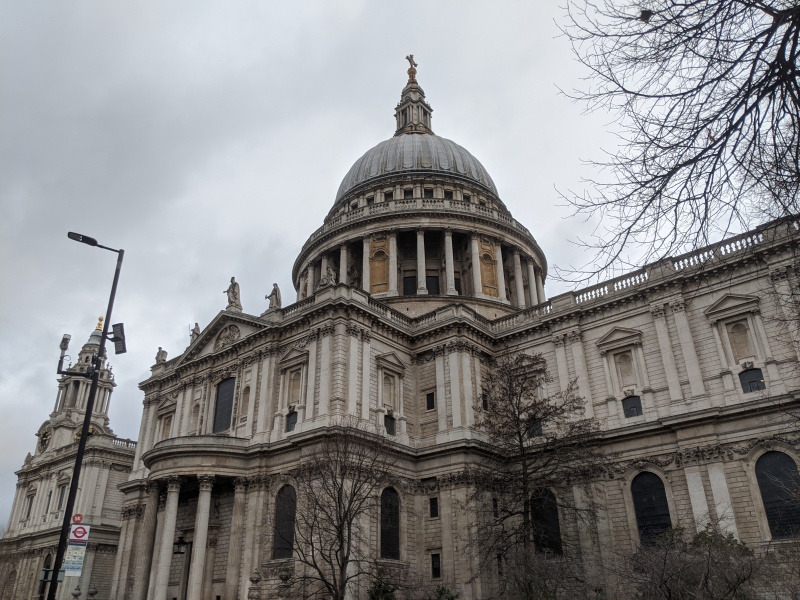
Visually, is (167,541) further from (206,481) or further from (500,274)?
(500,274)

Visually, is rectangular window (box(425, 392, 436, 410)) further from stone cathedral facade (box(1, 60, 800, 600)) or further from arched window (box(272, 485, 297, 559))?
arched window (box(272, 485, 297, 559))

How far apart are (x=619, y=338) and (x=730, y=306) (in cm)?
562

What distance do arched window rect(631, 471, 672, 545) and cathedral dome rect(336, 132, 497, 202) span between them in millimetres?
33926

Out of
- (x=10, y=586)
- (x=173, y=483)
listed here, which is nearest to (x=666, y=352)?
(x=173, y=483)

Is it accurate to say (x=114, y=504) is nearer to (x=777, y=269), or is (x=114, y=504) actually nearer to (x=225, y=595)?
(x=225, y=595)

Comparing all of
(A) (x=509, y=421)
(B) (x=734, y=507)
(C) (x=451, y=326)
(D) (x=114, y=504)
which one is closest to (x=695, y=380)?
(B) (x=734, y=507)

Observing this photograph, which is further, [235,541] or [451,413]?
[451,413]

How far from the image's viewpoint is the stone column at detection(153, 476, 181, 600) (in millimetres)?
31375

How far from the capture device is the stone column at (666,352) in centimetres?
3142

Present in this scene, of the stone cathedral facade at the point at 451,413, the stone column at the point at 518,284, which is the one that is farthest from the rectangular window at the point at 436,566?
the stone column at the point at 518,284

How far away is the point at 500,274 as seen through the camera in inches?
1993

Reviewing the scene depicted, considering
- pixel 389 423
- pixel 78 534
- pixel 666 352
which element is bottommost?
pixel 78 534

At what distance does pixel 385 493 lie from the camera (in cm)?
Answer: 3297

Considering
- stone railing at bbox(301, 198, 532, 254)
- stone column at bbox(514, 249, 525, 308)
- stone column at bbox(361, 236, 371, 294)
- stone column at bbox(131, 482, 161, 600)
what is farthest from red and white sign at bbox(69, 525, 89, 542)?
stone column at bbox(514, 249, 525, 308)
